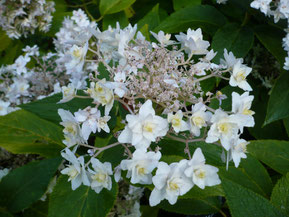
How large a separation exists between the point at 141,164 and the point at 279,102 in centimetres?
75

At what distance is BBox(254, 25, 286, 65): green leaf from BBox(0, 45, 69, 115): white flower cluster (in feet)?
2.77

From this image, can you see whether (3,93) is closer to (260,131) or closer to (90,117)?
(90,117)

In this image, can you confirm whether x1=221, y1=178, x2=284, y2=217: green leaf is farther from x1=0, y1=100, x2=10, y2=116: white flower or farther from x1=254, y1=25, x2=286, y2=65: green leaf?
x1=0, y1=100, x2=10, y2=116: white flower

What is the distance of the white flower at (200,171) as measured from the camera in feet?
2.05

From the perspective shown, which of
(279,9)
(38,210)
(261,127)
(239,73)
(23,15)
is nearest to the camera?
(239,73)

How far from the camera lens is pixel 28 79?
1.33 m

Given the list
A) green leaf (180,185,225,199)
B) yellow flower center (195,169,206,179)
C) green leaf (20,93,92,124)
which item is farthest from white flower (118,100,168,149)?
green leaf (20,93,92,124)

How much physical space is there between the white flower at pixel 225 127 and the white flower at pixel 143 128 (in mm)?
98

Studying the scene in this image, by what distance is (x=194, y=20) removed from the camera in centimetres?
135

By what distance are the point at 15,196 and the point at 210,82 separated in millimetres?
793

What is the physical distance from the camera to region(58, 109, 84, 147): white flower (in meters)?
0.68

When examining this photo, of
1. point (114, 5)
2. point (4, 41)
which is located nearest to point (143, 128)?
point (114, 5)

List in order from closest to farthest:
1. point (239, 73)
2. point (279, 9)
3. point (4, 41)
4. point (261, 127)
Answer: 1. point (239, 73)
2. point (279, 9)
3. point (261, 127)
4. point (4, 41)

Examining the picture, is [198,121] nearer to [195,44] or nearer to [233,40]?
[195,44]
